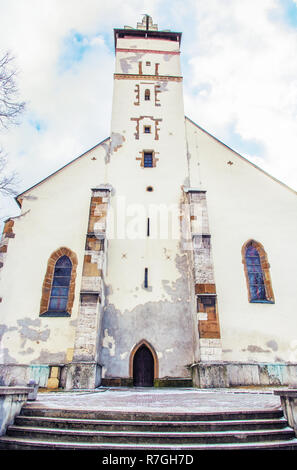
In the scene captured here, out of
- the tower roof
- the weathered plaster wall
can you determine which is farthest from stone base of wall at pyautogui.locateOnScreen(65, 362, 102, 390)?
the tower roof

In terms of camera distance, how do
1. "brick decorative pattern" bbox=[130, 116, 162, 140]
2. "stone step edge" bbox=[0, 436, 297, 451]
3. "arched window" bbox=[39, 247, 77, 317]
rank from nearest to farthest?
"stone step edge" bbox=[0, 436, 297, 451] → "arched window" bbox=[39, 247, 77, 317] → "brick decorative pattern" bbox=[130, 116, 162, 140]

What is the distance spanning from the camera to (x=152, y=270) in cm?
1193

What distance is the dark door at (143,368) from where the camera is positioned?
10467mm

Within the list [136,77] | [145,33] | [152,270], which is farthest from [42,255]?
[145,33]

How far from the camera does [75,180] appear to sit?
1367cm

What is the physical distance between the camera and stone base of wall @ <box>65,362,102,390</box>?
842cm

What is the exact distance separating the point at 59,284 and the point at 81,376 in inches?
164

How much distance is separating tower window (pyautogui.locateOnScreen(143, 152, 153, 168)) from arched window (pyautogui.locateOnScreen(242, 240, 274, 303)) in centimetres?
622

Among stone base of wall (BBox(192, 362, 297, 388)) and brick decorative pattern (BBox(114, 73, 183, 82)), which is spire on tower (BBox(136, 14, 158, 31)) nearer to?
brick decorative pattern (BBox(114, 73, 183, 82))

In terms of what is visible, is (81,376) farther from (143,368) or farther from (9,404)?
(9,404)

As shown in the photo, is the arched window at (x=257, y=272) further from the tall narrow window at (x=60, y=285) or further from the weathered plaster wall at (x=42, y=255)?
the tall narrow window at (x=60, y=285)

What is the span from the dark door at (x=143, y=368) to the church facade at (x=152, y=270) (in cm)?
4

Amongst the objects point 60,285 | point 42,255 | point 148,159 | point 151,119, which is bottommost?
point 60,285

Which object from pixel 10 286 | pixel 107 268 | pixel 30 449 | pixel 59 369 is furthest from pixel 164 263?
pixel 30 449
